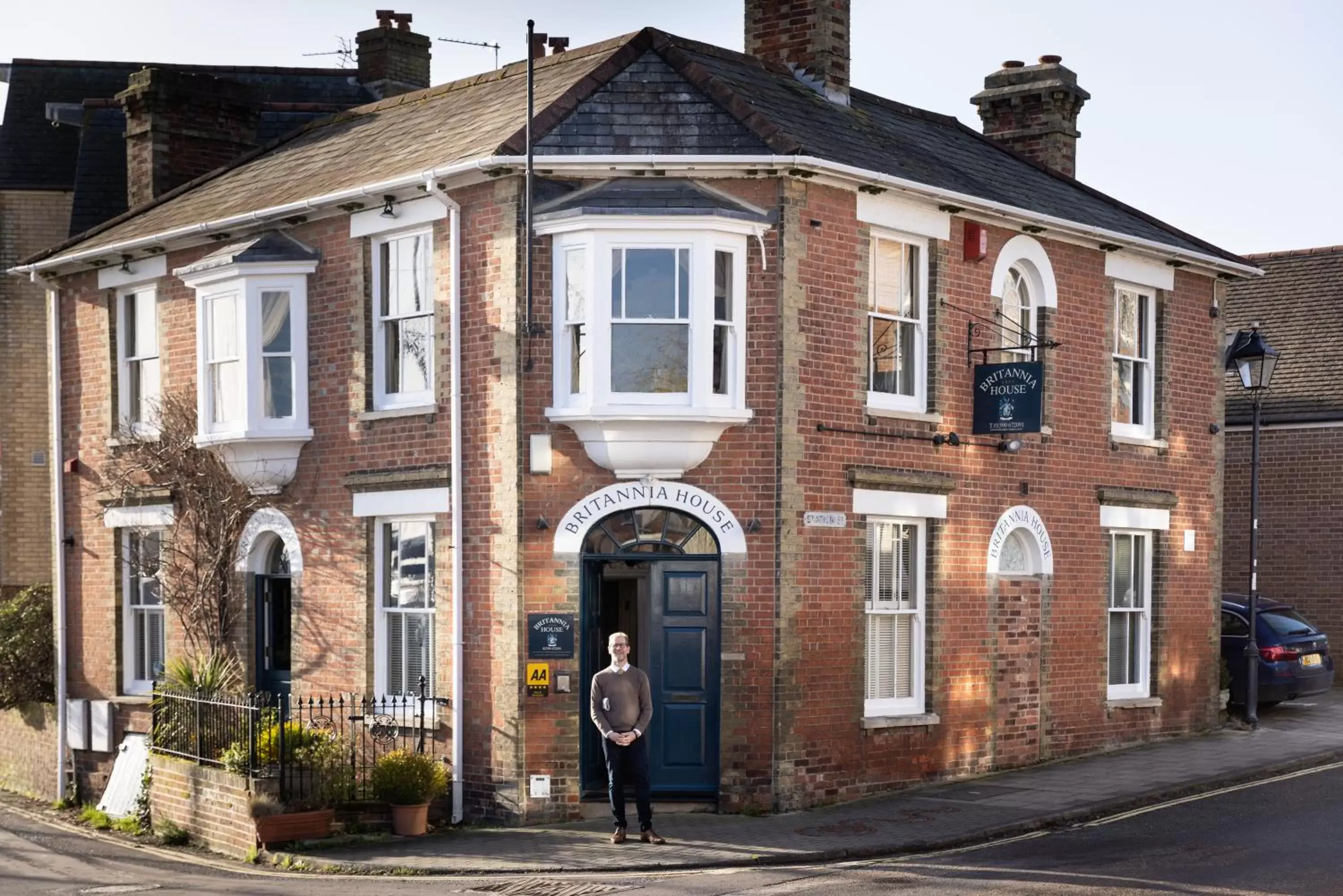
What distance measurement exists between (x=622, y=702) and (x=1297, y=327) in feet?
59.1

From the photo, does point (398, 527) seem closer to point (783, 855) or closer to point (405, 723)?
point (405, 723)

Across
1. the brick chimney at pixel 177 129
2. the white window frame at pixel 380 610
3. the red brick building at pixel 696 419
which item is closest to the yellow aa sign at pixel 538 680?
the red brick building at pixel 696 419

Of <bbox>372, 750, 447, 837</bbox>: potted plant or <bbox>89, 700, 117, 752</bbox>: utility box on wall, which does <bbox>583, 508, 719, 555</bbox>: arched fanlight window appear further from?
<bbox>89, 700, 117, 752</bbox>: utility box on wall

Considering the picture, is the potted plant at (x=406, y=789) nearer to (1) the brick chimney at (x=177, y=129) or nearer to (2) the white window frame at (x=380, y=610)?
(2) the white window frame at (x=380, y=610)

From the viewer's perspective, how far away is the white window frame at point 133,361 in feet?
68.8

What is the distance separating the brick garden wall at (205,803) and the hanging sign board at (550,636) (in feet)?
9.51

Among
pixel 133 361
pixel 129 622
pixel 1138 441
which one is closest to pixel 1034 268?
pixel 1138 441

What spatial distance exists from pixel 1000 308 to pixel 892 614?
12.3 feet

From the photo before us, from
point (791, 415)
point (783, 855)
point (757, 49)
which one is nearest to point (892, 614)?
point (791, 415)

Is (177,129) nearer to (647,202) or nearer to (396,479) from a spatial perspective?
(396,479)

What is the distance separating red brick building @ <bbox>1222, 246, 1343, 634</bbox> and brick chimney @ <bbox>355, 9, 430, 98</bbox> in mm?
14423

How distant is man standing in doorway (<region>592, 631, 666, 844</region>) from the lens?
1500cm

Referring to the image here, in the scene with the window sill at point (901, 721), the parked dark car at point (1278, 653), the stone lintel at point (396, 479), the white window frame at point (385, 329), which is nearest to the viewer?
the stone lintel at point (396, 479)

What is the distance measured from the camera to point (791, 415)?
54.6 ft
